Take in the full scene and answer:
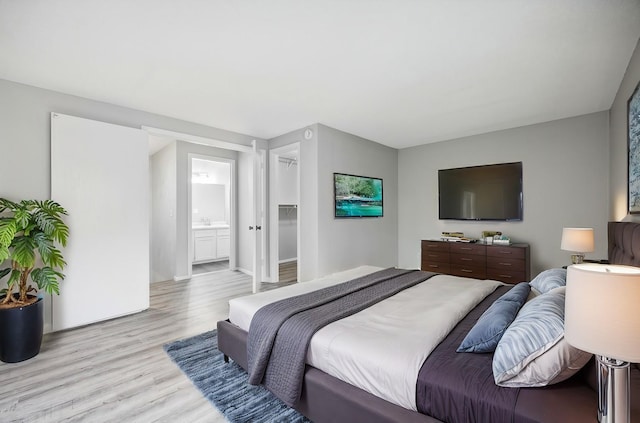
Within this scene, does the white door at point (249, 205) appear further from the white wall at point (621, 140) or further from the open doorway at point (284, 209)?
the white wall at point (621, 140)

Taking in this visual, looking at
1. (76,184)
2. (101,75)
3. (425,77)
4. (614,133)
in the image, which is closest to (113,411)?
(76,184)

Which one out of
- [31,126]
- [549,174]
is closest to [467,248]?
[549,174]

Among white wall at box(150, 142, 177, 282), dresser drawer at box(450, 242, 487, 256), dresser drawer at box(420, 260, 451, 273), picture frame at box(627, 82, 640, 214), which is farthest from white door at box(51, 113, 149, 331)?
picture frame at box(627, 82, 640, 214)

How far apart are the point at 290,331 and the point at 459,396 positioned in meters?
0.96

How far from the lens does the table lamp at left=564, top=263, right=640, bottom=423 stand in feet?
2.57

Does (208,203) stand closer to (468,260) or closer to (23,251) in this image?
(23,251)

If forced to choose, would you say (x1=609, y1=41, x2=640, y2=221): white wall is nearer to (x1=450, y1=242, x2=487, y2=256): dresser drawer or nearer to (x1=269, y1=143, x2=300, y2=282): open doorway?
(x1=450, y1=242, x2=487, y2=256): dresser drawer

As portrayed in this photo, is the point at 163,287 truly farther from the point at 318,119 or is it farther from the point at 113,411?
the point at 318,119

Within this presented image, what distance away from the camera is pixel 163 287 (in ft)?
15.4

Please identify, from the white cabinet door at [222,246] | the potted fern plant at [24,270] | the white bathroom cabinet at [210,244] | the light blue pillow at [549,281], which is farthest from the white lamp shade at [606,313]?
the white cabinet door at [222,246]

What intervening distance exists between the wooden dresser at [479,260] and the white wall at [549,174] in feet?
1.32

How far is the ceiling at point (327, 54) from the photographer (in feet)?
6.06

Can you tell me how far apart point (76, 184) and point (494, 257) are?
17.4 ft

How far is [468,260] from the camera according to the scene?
172 inches
